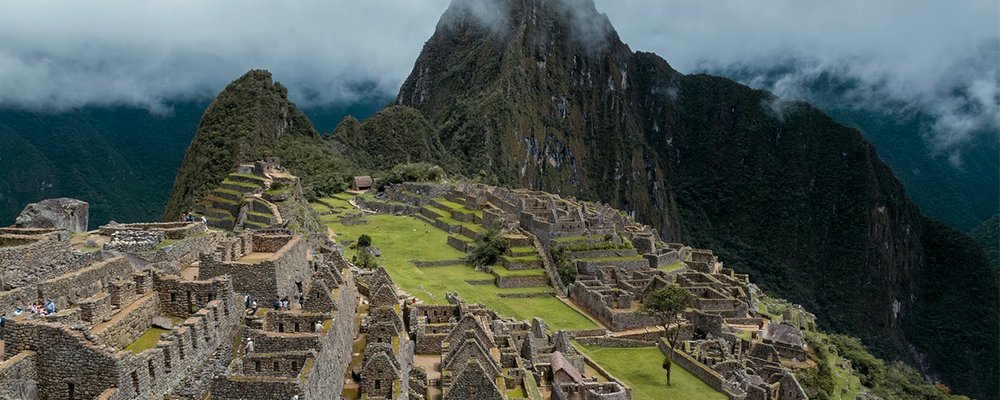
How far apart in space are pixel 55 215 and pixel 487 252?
1213 inches

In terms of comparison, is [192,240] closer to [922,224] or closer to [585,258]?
[585,258]

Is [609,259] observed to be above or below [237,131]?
below

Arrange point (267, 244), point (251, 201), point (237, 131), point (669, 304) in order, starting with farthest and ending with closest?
point (237, 131)
point (251, 201)
point (669, 304)
point (267, 244)

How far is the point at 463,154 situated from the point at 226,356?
134216mm

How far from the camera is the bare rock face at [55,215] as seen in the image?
19.2 metres

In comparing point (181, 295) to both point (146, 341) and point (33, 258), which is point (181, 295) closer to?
point (146, 341)

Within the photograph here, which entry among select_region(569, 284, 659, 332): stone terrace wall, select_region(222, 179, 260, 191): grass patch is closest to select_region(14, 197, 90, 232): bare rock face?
select_region(569, 284, 659, 332): stone terrace wall

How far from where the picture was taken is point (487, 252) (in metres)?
48.6

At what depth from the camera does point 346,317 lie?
15.6 metres

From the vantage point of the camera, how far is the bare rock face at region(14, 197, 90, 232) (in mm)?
19153

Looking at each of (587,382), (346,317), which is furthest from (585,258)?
(346,317)

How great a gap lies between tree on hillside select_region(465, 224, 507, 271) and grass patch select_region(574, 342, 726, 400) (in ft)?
42.7

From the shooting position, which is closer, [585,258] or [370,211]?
[585,258]

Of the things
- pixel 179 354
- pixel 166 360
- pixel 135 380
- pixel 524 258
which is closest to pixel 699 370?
pixel 524 258
